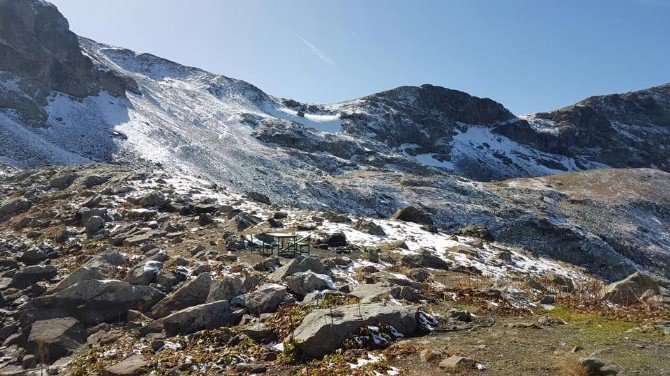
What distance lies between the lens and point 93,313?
11.9m

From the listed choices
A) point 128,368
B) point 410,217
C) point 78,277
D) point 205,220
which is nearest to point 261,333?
point 128,368

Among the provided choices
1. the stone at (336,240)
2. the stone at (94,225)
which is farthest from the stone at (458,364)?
the stone at (94,225)

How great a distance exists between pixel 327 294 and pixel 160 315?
14.2 feet

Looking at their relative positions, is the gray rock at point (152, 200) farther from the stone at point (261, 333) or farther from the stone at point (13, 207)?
the stone at point (261, 333)

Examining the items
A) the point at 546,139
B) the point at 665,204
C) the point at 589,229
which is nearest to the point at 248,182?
the point at 589,229

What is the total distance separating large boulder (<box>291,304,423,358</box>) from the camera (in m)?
8.98

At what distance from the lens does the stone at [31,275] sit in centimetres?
1454

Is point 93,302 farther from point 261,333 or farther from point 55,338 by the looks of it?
point 261,333

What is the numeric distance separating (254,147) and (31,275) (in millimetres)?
69148

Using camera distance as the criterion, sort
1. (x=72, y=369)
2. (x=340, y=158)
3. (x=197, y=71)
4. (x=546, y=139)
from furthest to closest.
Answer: (x=546, y=139) < (x=197, y=71) < (x=340, y=158) < (x=72, y=369)

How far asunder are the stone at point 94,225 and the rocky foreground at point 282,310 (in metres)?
0.05

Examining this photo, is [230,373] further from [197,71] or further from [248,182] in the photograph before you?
[197,71]

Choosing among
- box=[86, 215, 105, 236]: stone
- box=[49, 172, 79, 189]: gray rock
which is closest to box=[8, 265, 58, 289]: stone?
box=[86, 215, 105, 236]: stone

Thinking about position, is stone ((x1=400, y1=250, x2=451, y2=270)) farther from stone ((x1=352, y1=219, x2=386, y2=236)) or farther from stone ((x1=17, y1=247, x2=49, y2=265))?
stone ((x1=17, y1=247, x2=49, y2=265))
